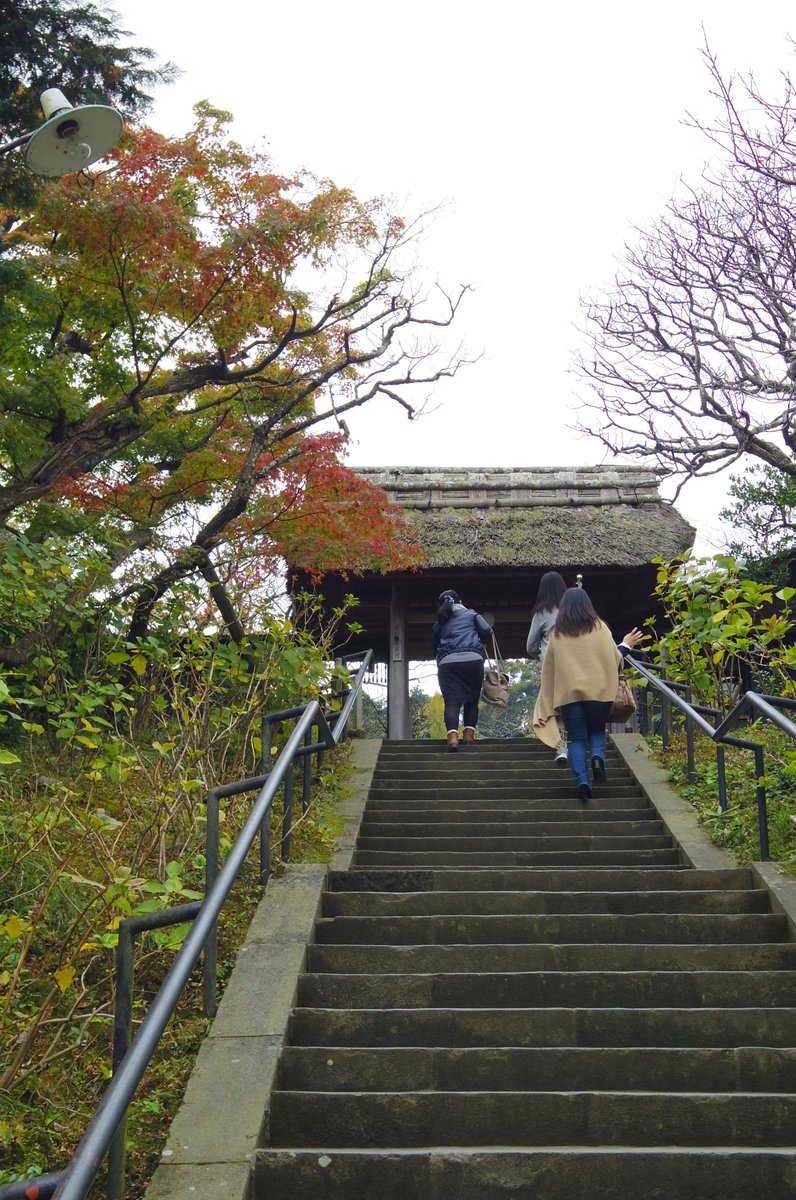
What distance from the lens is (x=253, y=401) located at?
1105cm

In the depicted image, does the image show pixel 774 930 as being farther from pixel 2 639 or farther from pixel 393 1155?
pixel 2 639

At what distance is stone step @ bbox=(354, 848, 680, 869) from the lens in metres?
6.30

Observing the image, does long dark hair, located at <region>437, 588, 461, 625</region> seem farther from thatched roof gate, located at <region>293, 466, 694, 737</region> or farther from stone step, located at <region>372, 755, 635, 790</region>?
thatched roof gate, located at <region>293, 466, 694, 737</region>

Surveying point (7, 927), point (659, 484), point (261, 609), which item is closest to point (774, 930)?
point (7, 927)

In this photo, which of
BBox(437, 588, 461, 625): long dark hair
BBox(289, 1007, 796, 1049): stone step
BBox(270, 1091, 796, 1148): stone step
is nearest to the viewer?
BBox(270, 1091, 796, 1148): stone step

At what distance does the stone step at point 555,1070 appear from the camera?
3850 millimetres

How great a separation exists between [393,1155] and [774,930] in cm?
238

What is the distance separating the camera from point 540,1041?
413 centimetres

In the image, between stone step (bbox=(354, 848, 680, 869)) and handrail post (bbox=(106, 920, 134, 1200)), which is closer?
handrail post (bbox=(106, 920, 134, 1200))

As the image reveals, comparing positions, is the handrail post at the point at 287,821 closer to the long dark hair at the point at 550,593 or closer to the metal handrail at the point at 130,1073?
the metal handrail at the point at 130,1073

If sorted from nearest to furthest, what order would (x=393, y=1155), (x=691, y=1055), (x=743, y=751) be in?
(x=393, y=1155)
(x=691, y=1055)
(x=743, y=751)

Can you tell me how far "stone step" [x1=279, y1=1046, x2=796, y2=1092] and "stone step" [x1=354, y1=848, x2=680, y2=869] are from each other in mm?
2338

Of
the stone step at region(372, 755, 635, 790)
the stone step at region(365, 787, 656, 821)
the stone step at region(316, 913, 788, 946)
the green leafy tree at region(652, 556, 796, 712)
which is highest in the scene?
the green leafy tree at region(652, 556, 796, 712)

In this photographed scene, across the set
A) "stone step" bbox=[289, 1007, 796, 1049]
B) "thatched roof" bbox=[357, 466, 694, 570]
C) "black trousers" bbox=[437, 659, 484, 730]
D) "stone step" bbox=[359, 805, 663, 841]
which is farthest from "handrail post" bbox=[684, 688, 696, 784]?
"thatched roof" bbox=[357, 466, 694, 570]
